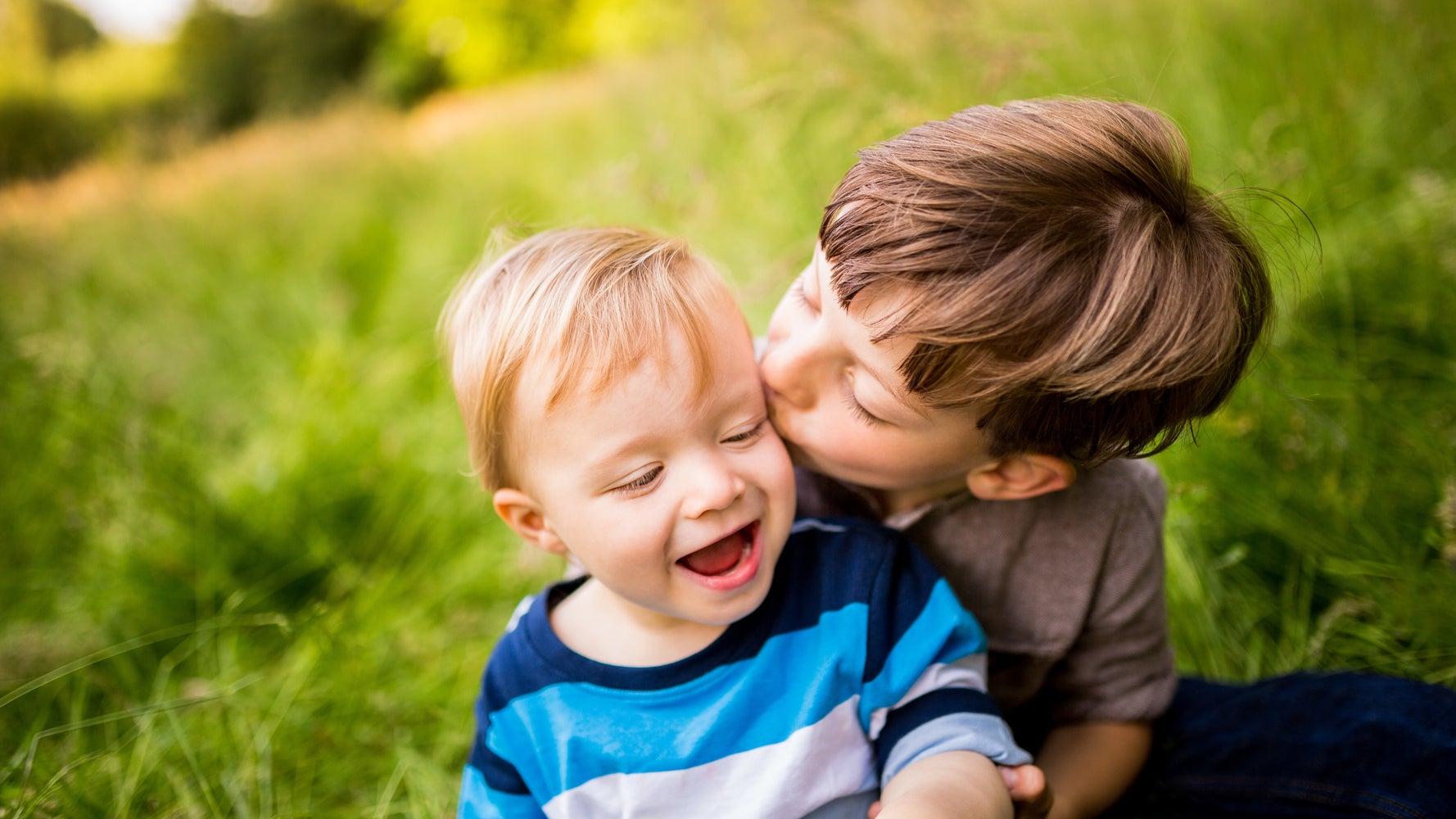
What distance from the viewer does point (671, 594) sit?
1115 millimetres

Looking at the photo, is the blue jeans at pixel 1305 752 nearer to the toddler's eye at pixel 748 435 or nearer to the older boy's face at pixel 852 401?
the older boy's face at pixel 852 401

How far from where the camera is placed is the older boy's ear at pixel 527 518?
1.21 meters

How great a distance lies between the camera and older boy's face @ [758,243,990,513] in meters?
1.09

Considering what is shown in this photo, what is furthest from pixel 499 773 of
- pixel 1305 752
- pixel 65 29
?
pixel 65 29

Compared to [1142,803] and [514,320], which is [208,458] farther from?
[1142,803]

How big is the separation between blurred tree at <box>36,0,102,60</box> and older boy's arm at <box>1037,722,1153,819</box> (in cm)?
1543

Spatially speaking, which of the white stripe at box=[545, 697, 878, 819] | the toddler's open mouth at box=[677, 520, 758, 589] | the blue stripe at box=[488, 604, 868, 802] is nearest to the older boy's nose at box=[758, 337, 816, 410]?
the toddler's open mouth at box=[677, 520, 758, 589]

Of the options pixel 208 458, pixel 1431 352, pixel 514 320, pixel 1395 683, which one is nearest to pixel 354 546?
pixel 208 458

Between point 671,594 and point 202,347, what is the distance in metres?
3.99

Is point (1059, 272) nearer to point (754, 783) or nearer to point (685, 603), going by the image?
point (685, 603)

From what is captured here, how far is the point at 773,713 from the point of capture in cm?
112

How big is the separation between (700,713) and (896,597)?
292 millimetres

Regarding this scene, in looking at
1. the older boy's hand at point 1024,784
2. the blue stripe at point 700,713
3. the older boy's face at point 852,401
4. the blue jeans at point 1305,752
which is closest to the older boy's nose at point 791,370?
the older boy's face at point 852,401

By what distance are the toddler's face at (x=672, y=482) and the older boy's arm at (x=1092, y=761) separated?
0.59 meters
